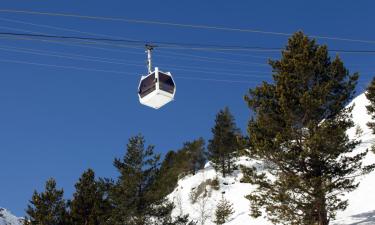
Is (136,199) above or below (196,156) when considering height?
below

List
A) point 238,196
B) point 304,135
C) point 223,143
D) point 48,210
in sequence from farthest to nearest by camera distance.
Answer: point 223,143, point 238,196, point 48,210, point 304,135

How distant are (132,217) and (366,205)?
16.2 m

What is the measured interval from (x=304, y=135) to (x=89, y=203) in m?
17.3

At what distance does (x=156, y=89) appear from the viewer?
43.3 feet

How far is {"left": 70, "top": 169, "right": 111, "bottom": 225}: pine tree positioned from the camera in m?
34.7

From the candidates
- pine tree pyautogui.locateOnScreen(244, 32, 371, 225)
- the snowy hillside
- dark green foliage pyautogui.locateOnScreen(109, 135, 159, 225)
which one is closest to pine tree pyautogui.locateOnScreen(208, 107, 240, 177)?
the snowy hillside

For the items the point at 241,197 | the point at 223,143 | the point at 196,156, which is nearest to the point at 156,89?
the point at 241,197

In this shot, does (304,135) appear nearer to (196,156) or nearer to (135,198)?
(135,198)

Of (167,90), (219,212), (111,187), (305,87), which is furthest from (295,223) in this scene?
(219,212)

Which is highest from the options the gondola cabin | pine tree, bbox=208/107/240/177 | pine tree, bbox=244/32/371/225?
pine tree, bbox=208/107/240/177

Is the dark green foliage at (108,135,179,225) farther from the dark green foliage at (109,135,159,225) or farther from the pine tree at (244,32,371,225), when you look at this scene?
the pine tree at (244,32,371,225)

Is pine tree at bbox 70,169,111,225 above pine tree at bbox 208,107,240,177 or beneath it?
beneath

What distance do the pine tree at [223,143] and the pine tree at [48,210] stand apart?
48017mm

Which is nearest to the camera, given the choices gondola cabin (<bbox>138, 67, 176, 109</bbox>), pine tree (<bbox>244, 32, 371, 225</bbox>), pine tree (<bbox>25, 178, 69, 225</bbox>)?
gondola cabin (<bbox>138, 67, 176, 109</bbox>)
